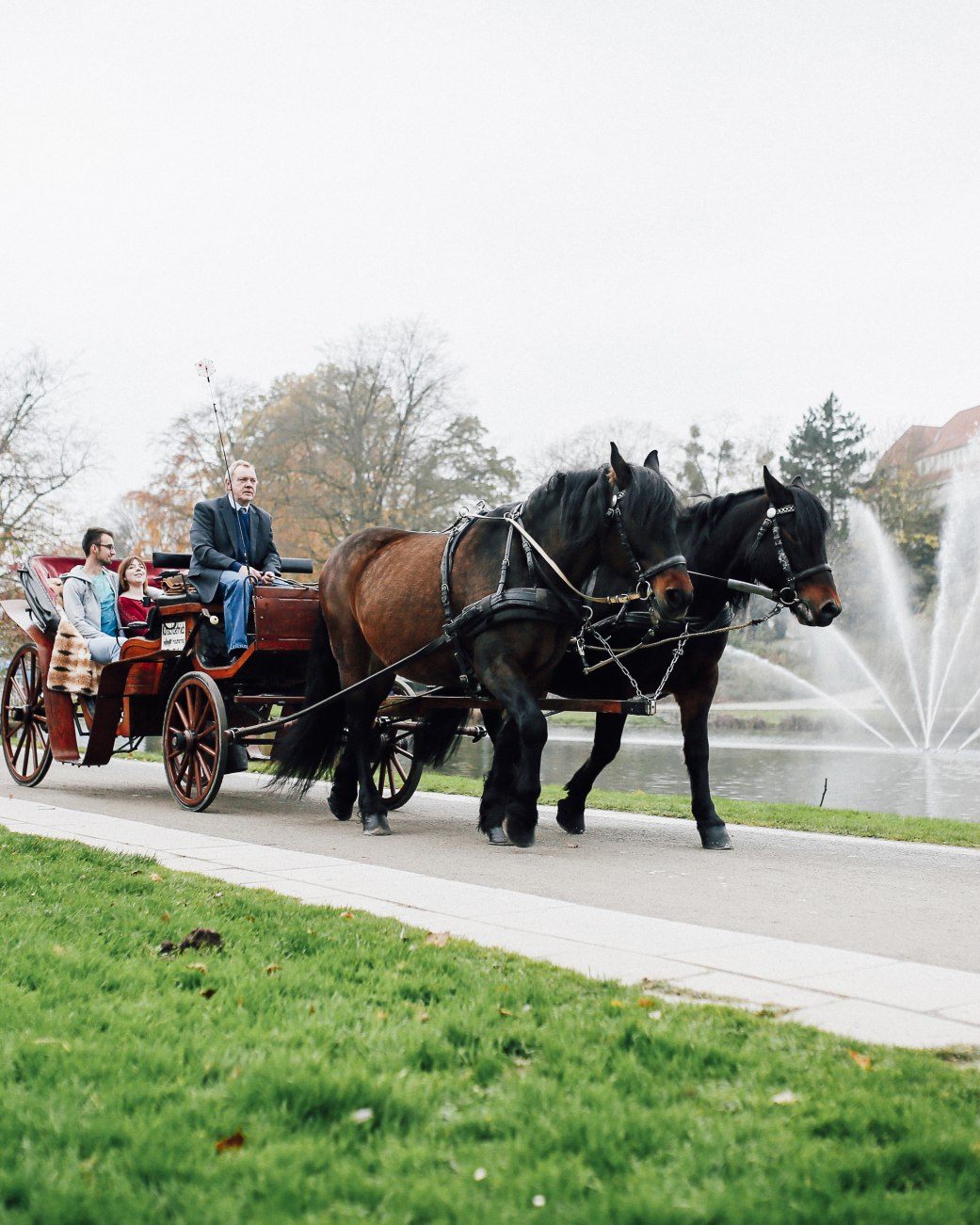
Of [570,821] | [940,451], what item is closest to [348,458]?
[570,821]

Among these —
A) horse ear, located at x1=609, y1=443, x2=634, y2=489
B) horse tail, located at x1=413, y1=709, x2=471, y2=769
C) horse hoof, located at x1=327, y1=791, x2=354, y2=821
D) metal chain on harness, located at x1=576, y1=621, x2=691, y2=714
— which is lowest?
horse hoof, located at x1=327, y1=791, x2=354, y2=821

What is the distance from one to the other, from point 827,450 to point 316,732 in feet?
204

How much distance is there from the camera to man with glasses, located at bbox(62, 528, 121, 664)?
457 inches

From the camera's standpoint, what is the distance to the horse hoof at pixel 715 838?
8.52m

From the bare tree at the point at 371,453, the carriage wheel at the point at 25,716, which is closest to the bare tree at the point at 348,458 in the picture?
the bare tree at the point at 371,453

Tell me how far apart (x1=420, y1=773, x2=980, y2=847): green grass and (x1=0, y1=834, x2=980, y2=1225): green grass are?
579 cm

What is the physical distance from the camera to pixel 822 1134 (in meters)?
2.95

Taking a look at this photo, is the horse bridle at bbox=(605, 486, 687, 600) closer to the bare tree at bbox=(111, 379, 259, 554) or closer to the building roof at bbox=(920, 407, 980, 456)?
the bare tree at bbox=(111, 379, 259, 554)

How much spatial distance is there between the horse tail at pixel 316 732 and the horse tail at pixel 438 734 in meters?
0.62

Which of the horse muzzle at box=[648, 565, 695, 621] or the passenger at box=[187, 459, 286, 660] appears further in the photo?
the passenger at box=[187, 459, 286, 660]

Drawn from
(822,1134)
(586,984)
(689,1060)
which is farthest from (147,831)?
(822,1134)

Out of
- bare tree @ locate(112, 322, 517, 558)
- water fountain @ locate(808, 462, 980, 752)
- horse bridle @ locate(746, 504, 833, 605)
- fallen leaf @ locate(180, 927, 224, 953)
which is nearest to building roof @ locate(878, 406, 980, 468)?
water fountain @ locate(808, 462, 980, 752)

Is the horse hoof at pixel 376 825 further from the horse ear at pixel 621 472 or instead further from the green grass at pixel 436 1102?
the green grass at pixel 436 1102

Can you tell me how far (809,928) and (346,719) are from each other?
5043 millimetres
